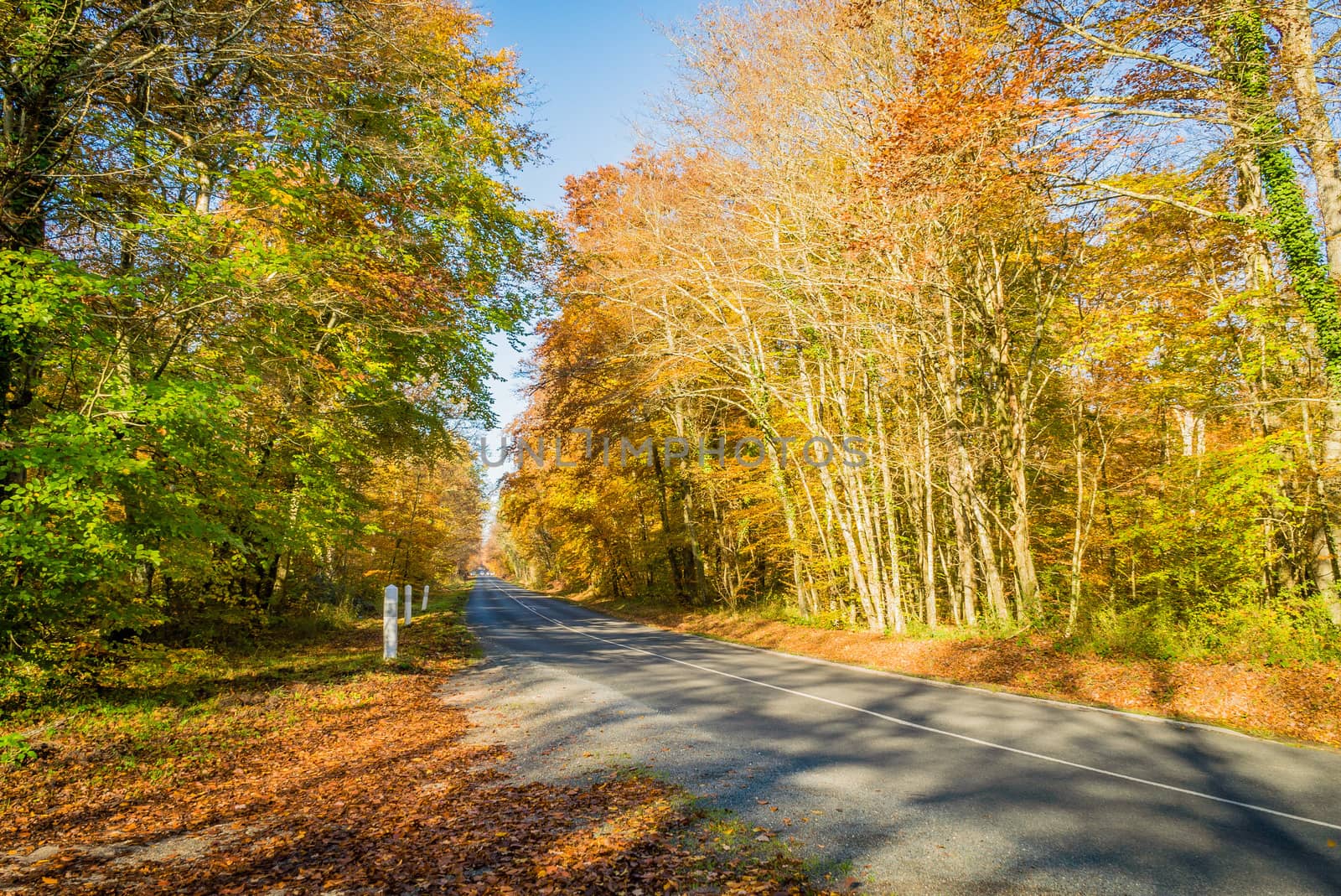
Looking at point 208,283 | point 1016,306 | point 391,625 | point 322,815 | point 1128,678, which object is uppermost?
point 1016,306

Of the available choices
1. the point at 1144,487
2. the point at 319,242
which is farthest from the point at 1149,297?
the point at 319,242

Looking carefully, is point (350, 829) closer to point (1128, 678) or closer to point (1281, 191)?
point (1128, 678)

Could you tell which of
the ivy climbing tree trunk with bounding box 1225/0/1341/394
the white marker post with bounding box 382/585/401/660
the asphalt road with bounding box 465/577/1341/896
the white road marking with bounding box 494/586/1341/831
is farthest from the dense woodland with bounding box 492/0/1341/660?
the white marker post with bounding box 382/585/401/660

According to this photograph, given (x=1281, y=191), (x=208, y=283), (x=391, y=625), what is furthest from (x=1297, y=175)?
(x=391, y=625)

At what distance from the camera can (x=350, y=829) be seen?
168 inches

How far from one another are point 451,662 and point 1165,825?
1064 cm

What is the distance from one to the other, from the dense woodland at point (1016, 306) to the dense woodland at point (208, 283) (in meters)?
4.60

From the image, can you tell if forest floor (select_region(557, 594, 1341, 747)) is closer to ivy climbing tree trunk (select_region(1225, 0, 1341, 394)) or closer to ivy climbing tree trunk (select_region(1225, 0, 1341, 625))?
ivy climbing tree trunk (select_region(1225, 0, 1341, 625))

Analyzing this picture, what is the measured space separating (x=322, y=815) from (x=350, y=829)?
486 millimetres

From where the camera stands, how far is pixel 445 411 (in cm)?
1580

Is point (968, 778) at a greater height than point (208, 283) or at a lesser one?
lesser

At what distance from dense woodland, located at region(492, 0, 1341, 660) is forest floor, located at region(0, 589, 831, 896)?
8370 millimetres

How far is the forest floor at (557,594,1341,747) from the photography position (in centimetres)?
723

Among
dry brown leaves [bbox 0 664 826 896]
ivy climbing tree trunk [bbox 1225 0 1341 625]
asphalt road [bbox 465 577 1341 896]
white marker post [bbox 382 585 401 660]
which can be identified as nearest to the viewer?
dry brown leaves [bbox 0 664 826 896]
